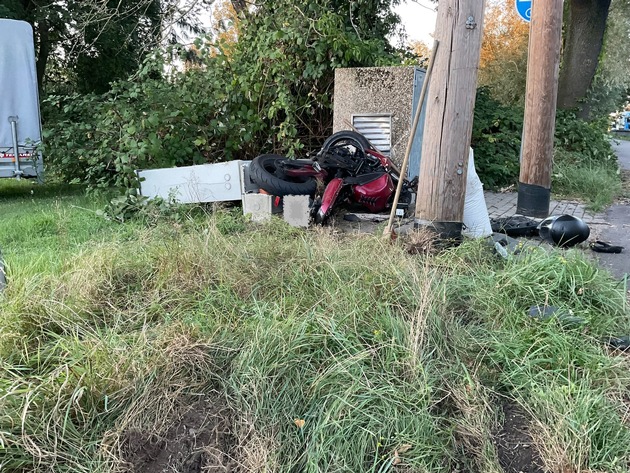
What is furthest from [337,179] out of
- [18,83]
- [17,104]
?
[18,83]

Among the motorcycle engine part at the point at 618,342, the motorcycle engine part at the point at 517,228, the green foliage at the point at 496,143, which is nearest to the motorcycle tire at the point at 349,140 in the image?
the motorcycle engine part at the point at 517,228

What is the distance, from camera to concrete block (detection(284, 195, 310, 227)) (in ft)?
17.9

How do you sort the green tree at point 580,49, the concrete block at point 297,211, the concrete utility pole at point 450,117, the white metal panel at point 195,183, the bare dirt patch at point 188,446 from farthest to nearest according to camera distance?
the green tree at point 580,49
the white metal panel at point 195,183
the concrete block at point 297,211
the concrete utility pole at point 450,117
the bare dirt patch at point 188,446

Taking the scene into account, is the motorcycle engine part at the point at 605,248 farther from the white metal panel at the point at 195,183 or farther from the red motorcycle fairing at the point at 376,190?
the white metal panel at the point at 195,183

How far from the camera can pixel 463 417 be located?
7.48ft

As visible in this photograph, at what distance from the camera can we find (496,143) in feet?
34.6

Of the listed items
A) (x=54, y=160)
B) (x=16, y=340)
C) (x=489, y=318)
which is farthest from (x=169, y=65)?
(x=489, y=318)

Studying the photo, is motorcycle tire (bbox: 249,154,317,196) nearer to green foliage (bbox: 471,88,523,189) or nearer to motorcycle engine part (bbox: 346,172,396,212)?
motorcycle engine part (bbox: 346,172,396,212)

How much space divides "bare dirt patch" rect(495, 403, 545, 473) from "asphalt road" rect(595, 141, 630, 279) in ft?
8.18

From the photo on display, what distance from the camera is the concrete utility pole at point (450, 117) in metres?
4.02

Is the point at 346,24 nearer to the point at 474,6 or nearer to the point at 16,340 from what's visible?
the point at 474,6

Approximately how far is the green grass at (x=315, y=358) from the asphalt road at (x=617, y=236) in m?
1.25

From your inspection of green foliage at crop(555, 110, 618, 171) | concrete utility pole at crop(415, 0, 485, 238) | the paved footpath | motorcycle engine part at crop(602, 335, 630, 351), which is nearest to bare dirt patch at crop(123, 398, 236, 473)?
motorcycle engine part at crop(602, 335, 630, 351)

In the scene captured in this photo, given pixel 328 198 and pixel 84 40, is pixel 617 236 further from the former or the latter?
pixel 84 40
